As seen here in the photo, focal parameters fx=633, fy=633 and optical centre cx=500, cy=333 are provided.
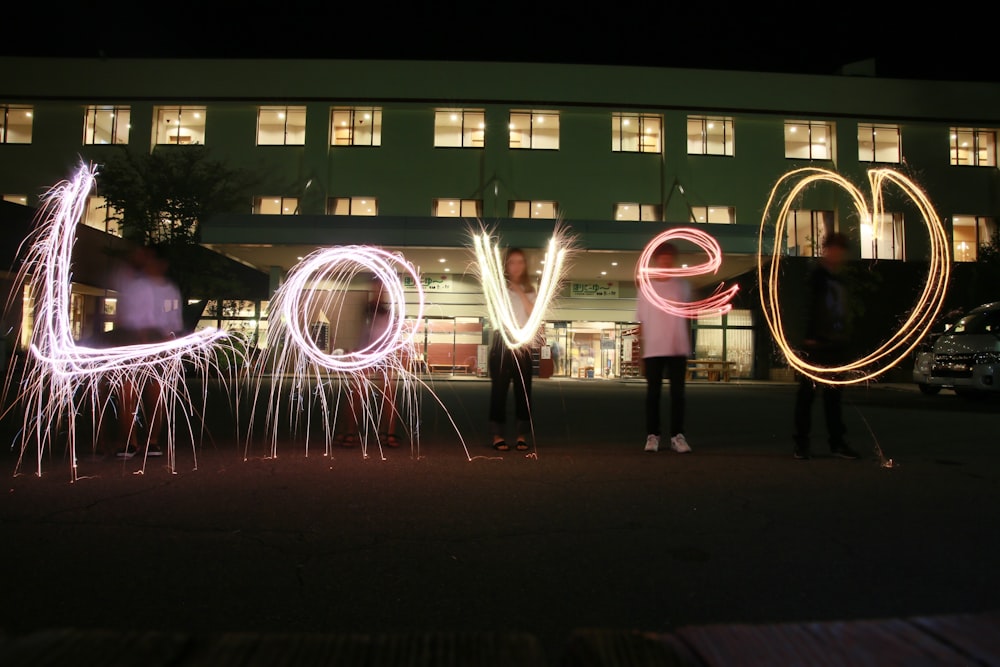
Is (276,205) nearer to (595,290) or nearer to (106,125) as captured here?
(106,125)

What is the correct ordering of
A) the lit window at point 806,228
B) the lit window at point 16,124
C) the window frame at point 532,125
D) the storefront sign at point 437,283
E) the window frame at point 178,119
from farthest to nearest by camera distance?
the lit window at point 16,124
the window frame at point 178,119
the lit window at point 806,228
the window frame at point 532,125
the storefront sign at point 437,283

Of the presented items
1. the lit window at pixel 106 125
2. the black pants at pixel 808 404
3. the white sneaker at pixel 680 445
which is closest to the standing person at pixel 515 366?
the white sneaker at pixel 680 445

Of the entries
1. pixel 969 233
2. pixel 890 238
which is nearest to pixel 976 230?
pixel 969 233

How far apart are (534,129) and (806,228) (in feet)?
43.9

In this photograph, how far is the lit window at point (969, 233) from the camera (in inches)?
1180

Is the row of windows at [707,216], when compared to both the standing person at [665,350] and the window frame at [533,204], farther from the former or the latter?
the standing person at [665,350]

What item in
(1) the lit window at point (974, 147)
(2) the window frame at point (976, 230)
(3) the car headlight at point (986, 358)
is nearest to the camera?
(3) the car headlight at point (986, 358)

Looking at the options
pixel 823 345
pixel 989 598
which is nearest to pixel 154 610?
pixel 989 598

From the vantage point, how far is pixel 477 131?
28719 millimetres

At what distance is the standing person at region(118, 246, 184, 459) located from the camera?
6.23m

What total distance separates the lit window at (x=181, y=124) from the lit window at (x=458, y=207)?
11.4m

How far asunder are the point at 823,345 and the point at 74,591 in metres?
6.36

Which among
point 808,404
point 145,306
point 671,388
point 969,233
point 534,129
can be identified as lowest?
point 808,404

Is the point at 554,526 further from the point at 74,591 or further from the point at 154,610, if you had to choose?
the point at 74,591
